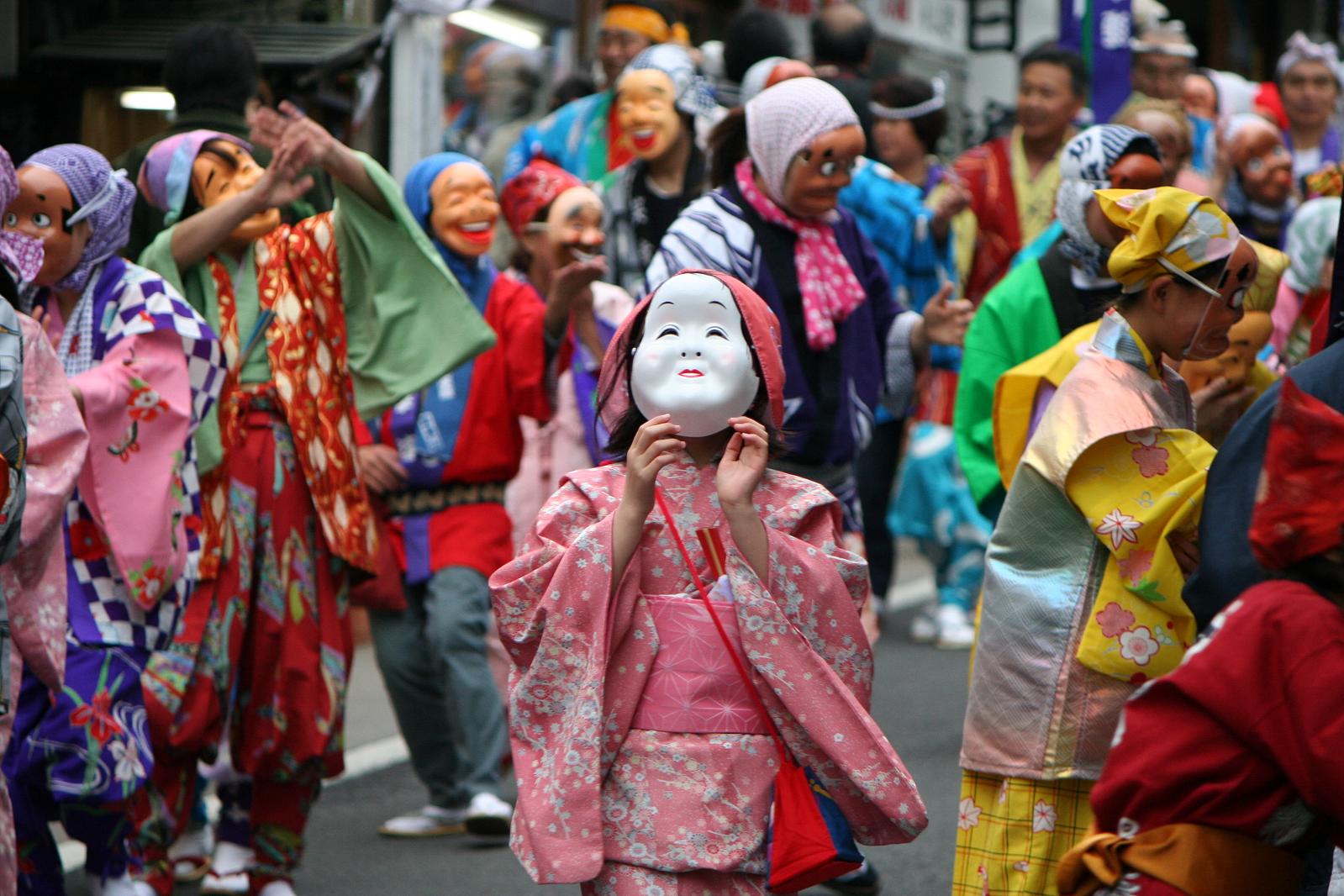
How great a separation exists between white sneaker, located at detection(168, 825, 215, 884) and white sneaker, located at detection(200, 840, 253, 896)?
0.27m

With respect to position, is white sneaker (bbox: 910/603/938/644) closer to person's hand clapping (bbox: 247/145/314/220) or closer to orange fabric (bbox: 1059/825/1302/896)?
person's hand clapping (bbox: 247/145/314/220)

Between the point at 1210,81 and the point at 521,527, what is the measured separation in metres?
6.11

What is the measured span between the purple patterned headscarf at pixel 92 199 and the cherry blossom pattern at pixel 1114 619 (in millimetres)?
2695

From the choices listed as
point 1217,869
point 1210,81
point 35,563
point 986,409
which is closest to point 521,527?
point 986,409

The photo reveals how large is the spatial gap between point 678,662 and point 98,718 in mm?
1729

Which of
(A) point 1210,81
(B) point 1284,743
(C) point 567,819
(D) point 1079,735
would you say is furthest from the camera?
(A) point 1210,81

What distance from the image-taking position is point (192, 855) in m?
6.02

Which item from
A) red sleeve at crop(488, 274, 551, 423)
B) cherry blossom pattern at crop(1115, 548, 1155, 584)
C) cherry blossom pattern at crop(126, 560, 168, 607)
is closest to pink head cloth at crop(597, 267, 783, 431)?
cherry blossom pattern at crop(1115, 548, 1155, 584)

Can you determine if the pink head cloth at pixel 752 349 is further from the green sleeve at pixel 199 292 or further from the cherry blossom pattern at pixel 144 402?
the green sleeve at pixel 199 292

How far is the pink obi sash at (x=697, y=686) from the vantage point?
12.7ft

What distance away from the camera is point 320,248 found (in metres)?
5.77

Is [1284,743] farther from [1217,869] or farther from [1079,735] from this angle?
[1079,735]

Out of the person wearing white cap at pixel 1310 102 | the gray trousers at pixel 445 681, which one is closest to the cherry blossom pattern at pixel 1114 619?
the gray trousers at pixel 445 681

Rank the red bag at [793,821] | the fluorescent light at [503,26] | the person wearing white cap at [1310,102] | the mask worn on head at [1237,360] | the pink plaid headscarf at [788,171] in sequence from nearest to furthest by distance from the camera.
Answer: the red bag at [793,821] → the mask worn on head at [1237,360] → the pink plaid headscarf at [788,171] → the person wearing white cap at [1310,102] → the fluorescent light at [503,26]
